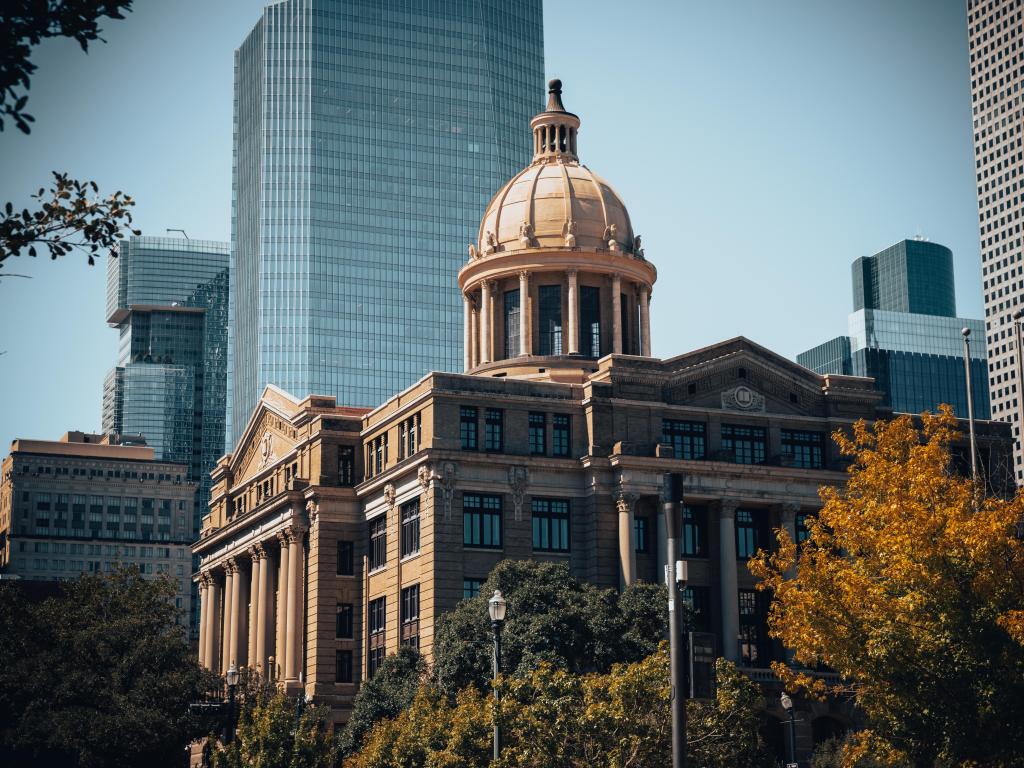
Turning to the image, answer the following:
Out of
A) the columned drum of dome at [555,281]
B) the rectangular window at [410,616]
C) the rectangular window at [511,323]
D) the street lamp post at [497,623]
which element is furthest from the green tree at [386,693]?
the rectangular window at [511,323]

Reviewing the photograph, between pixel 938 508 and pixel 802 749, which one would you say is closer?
pixel 938 508

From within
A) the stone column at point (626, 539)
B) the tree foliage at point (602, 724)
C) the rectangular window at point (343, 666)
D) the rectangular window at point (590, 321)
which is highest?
the rectangular window at point (590, 321)

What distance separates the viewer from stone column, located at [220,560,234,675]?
121 meters

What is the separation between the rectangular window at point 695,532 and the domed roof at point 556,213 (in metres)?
20.7

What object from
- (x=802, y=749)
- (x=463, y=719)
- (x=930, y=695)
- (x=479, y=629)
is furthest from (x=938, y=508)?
(x=802, y=749)

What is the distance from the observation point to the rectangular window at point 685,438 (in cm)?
9875

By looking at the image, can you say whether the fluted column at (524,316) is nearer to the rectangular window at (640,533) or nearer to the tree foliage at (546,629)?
the rectangular window at (640,533)

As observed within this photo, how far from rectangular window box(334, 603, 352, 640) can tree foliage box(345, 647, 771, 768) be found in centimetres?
3971

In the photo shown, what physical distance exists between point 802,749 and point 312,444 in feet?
119

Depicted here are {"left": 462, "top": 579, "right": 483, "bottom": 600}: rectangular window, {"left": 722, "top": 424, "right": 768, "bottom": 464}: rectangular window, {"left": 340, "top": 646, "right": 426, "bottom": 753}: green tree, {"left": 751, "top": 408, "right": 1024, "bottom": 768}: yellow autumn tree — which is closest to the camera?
{"left": 751, "top": 408, "right": 1024, "bottom": 768}: yellow autumn tree

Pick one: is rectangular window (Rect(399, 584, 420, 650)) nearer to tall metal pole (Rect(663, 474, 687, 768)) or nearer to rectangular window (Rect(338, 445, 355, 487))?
rectangular window (Rect(338, 445, 355, 487))

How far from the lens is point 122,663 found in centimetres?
8625

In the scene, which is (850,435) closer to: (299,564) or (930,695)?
(299,564)

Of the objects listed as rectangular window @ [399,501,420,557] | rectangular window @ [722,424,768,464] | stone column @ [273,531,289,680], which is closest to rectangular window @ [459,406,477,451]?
rectangular window @ [399,501,420,557]
